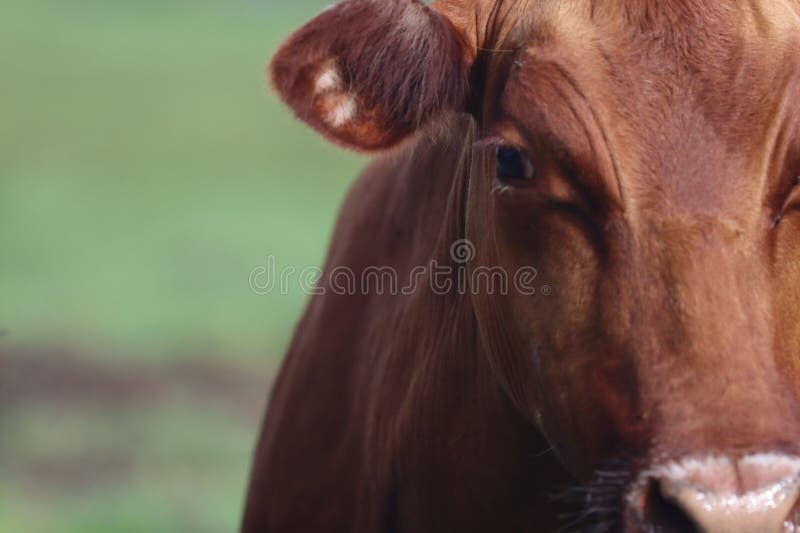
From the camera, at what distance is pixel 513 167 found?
3219 millimetres

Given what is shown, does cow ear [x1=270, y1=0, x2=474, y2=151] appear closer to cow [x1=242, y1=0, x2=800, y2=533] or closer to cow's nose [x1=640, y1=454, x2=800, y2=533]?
cow [x1=242, y1=0, x2=800, y2=533]

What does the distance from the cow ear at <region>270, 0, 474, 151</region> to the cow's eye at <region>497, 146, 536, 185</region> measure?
0.95 feet

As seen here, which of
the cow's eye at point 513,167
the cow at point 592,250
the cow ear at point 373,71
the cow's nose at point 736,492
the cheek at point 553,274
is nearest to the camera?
the cow's nose at point 736,492

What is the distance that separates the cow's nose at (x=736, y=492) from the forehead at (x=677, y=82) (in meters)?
0.59

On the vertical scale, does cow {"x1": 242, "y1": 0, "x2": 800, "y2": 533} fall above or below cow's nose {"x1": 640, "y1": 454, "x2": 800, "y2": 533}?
above

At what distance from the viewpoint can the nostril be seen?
2.69 m

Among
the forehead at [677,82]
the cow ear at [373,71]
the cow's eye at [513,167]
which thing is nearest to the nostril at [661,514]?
the forehead at [677,82]

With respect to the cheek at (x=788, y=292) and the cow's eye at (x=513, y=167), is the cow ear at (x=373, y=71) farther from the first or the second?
the cheek at (x=788, y=292)

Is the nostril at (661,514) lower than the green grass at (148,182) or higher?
lower

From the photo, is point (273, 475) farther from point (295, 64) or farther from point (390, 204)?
point (295, 64)

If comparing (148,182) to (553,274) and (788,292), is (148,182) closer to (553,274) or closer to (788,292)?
(553,274)

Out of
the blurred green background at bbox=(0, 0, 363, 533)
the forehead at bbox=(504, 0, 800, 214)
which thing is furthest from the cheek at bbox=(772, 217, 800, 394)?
the blurred green background at bbox=(0, 0, 363, 533)

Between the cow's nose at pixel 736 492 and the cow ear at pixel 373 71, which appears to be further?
the cow ear at pixel 373 71

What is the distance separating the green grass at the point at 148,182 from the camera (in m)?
12.7
